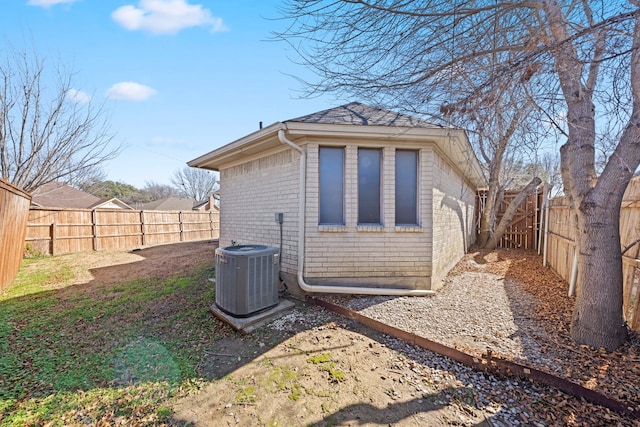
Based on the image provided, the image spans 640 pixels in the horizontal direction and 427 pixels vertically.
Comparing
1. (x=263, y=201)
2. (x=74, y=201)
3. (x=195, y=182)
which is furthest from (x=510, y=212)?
(x=195, y=182)

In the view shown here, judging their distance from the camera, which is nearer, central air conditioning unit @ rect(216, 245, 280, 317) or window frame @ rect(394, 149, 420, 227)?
central air conditioning unit @ rect(216, 245, 280, 317)

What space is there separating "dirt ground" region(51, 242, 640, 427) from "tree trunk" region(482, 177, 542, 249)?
365 inches

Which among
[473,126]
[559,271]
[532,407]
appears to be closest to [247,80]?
[473,126]

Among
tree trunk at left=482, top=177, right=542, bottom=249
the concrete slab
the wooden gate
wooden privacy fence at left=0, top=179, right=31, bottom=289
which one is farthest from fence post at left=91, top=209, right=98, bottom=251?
the wooden gate

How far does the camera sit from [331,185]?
4.96 m

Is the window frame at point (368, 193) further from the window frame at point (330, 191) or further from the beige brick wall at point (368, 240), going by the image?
the window frame at point (330, 191)

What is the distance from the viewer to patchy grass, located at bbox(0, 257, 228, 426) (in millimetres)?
2391

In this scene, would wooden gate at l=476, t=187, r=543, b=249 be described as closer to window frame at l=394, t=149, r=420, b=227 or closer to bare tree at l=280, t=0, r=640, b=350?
window frame at l=394, t=149, r=420, b=227

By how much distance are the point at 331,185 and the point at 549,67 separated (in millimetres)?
3285

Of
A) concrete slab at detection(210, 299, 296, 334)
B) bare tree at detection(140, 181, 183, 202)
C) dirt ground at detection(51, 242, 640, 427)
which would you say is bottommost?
dirt ground at detection(51, 242, 640, 427)

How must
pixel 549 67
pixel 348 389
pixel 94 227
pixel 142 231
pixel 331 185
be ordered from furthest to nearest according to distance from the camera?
1. pixel 142 231
2. pixel 94 227
3. pixel 331 185
4. pixel 549 67
5. pixel 348 389

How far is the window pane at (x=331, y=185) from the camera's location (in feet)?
16.1

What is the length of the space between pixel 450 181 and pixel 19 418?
26.1 feet

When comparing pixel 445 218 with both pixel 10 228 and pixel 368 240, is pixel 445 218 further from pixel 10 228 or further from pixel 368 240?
pixel 10 228
